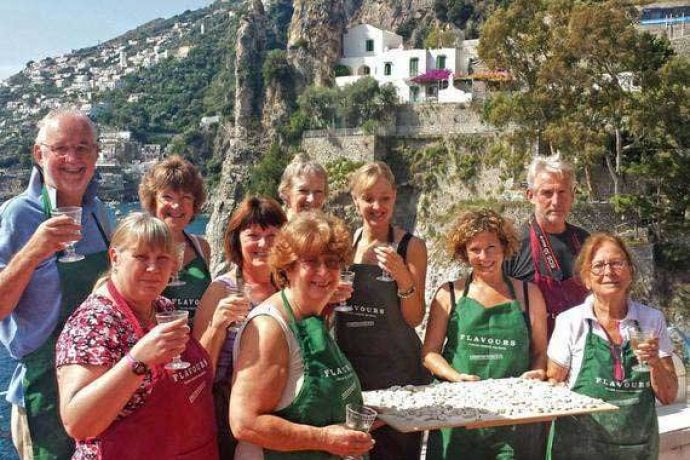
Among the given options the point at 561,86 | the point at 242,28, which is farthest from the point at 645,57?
the point at 242,28

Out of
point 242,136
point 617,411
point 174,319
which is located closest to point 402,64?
point 242,136

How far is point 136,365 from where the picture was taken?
2.51 m

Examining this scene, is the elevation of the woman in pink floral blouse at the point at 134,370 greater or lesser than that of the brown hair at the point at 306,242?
lesser

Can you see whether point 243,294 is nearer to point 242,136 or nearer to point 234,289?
point 234,289

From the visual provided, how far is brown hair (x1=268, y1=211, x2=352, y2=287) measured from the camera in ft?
9.55

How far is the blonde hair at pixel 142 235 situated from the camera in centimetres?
281

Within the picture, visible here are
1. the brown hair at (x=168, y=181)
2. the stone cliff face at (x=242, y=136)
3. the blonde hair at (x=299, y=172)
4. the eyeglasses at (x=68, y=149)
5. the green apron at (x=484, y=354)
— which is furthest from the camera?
the stone cliff face at (x=242, y=136)

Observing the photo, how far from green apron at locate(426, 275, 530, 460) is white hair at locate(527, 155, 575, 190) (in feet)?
3.47

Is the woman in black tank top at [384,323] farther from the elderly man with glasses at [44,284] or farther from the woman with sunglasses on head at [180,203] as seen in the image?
the elderly man with glasses at [44,284]

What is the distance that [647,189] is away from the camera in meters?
20.8

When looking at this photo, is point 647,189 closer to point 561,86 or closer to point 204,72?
point 561,86

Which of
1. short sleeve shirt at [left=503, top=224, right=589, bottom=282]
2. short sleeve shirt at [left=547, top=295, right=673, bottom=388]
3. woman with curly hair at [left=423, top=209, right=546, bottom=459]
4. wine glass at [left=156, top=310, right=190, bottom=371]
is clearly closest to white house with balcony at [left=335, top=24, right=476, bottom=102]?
short sleeve shirt at [left=503, top=224, right=589, bottom=282]

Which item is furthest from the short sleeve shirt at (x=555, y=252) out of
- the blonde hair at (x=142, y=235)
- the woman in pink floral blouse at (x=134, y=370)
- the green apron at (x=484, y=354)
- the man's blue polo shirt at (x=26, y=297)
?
the man's blue polo shirt at (x=26, y=297)

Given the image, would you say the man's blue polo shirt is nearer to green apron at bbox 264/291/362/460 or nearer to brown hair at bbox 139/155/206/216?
brown hair at bbox 139/155/206/216
